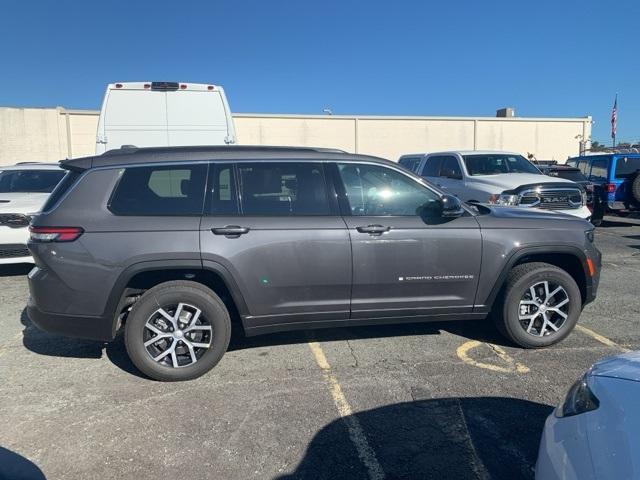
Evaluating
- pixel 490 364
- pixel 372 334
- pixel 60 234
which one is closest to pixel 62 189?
pixel 60 234

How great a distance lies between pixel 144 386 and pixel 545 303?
3.52 metres

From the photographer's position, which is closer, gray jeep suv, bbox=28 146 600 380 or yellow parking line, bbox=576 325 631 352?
gray jeep suv, bbox=28 146 600 380

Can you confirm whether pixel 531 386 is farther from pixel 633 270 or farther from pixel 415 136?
pixel 415 136

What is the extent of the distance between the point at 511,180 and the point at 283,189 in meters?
6.58

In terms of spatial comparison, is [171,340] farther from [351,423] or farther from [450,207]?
[450,207]

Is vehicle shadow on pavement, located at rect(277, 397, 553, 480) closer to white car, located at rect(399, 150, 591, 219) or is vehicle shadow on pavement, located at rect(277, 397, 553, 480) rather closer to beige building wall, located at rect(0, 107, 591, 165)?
white car, located at rect(399, 150, 591, 219)

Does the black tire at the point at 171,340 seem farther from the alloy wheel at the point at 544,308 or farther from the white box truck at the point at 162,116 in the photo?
the white box truck at the point at 162,116

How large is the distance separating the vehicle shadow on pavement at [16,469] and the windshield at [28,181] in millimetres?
7356

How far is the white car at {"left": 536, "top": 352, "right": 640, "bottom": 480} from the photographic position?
1.71m

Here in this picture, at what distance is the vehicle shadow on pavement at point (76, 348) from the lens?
14.7 feet

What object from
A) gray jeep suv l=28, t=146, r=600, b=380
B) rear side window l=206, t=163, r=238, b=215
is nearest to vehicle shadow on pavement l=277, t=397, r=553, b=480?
gray jeep suv l=28, t=146, r=600, b=380

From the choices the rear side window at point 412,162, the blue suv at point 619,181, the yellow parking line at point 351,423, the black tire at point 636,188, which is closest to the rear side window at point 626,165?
the blue suv at point 619,181

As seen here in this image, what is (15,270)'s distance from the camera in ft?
26.6

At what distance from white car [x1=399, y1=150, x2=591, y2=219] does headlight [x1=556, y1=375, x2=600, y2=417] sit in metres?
6.89
